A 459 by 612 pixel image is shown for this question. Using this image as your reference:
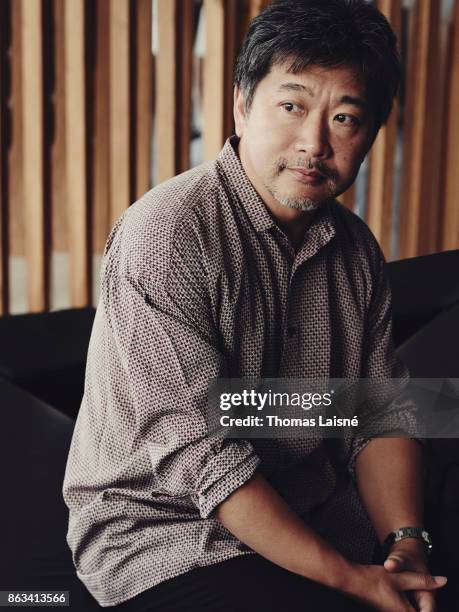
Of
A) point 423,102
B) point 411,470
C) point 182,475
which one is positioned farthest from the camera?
point 423,102

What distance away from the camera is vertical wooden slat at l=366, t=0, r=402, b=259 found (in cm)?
304

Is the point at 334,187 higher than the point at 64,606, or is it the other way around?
the point at 334,187

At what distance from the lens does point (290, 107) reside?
4.18 ft

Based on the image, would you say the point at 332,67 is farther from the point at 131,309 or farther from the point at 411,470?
the point at 411,470

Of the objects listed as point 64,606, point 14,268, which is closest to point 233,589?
point 64,606

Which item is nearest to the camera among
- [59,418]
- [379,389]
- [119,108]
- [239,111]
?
→ [239,111]

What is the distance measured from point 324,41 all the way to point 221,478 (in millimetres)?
664

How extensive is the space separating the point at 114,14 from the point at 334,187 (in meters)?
1.36

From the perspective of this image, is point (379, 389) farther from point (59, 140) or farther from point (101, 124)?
point (59, 140)

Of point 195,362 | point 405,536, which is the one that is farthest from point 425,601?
point 195,362

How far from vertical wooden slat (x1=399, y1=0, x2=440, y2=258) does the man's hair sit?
1841 mm

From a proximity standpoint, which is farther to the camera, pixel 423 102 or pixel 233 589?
pixel 423 102

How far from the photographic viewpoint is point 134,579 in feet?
4.10

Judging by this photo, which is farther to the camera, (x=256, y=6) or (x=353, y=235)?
(x=256, y=6)
